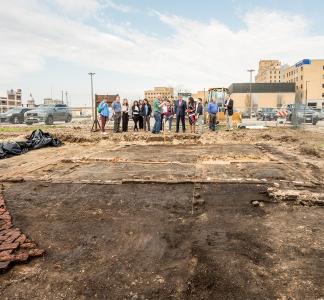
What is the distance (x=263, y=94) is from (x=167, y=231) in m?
71.4

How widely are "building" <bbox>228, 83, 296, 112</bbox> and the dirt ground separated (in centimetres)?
6341

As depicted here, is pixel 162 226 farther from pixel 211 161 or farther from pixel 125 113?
pixel 125 113

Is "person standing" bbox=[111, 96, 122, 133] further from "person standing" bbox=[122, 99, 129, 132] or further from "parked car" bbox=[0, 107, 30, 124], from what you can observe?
"parked car" bbox=[0, 107, 30, 124]

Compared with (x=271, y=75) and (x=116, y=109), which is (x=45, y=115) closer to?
(x=116, y=109)

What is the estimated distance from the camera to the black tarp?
424 inches

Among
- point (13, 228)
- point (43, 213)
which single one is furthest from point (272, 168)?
point (13, 228)

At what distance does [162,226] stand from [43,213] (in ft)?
5.79

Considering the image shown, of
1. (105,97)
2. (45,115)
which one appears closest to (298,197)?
(105,97)

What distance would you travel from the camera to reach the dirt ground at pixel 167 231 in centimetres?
295

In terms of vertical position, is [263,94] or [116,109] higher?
[263,94]

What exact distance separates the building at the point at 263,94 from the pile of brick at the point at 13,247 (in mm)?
66703

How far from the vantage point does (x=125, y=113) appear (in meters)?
18.3

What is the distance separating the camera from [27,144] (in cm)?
1203

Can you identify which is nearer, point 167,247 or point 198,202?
point 167,247
